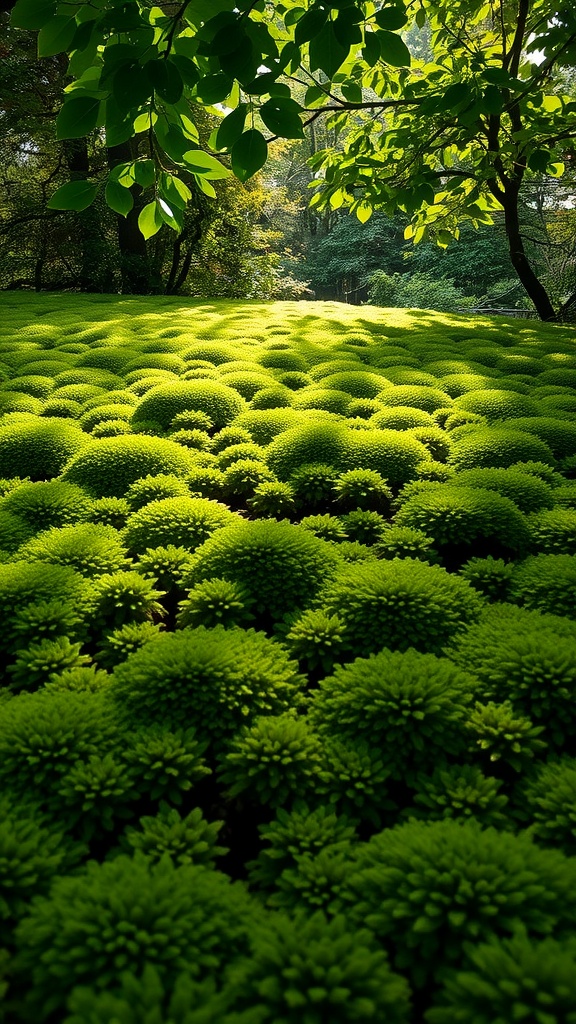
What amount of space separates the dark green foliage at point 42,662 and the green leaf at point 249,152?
1.93 metres

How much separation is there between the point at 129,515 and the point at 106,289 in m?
15.3

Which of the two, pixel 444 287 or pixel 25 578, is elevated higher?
pixel 444 287

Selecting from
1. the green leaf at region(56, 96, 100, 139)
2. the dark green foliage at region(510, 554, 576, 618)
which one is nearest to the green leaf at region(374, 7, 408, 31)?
the green leaf at region(56, 96, 100, 139)

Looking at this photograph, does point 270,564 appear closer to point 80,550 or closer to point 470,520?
point 80,550

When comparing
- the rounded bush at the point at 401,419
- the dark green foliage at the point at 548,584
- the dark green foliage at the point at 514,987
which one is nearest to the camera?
the dark green foliage at the point at 514,987

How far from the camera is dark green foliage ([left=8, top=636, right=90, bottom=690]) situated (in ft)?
7.09

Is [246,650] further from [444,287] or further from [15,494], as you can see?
[444,287]

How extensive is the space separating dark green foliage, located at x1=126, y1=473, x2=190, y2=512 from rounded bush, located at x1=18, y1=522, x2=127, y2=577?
0.49 metres

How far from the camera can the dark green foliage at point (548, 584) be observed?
8.12 ft

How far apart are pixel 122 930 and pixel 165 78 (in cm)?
211

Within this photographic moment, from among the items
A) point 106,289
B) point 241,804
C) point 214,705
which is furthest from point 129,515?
point 106,289

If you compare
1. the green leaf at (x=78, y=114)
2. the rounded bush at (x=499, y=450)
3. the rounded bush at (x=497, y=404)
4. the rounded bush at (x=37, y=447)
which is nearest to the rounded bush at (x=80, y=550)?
the rounded bush at (x=37, y=447)

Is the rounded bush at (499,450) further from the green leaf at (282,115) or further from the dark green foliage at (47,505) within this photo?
the green leaf at (282,115)

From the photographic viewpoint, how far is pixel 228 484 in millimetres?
4012
